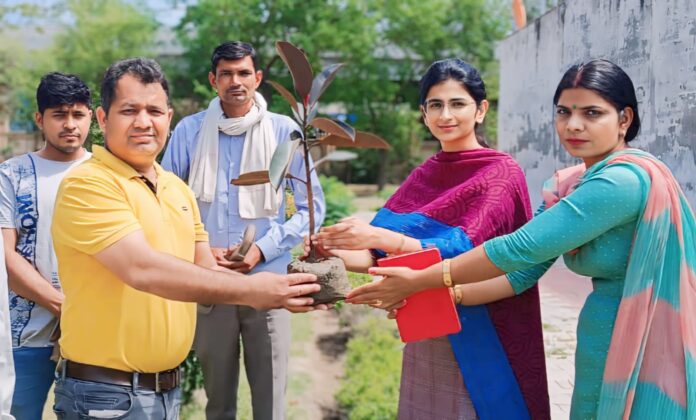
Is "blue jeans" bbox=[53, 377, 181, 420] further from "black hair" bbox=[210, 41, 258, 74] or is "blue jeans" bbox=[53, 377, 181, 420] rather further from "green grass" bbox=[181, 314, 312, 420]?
"green grass" bbox=[181, 314, 312, 420]

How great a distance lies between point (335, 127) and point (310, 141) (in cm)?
13

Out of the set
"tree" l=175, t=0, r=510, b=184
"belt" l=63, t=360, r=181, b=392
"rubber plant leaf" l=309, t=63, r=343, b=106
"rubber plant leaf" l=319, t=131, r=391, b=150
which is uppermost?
"tree" l=175, t=0, r=510, b=184

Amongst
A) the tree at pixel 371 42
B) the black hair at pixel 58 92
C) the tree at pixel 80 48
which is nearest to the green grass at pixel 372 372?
the black hair at pixel 58 92

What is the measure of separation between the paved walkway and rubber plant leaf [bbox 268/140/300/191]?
201cm

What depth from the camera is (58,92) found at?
8.91 feet

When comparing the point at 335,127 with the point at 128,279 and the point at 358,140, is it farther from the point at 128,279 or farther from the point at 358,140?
the point at 128,279

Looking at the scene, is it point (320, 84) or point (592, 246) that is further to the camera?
point (320, 84)

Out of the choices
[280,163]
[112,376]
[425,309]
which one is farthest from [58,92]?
[425,309]

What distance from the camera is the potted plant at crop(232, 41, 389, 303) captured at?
80.0 inches

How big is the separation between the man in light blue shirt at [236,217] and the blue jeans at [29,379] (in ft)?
2.19

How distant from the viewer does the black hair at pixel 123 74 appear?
6.47 ft

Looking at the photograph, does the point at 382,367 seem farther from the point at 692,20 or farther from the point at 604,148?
the point at 604,148

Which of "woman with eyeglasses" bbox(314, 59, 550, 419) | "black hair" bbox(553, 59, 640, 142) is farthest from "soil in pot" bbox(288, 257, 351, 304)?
"black hair" bbox(553, 59, 640, 142)

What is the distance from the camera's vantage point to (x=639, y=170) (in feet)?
5.92
